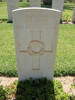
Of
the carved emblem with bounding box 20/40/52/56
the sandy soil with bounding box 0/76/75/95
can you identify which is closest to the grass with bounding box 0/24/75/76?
the sandy soil with bounding box 0/76/75/95

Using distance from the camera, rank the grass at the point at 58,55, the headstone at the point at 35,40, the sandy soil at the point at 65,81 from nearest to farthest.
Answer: the headstone at the point at 35,40 → the sandy soil at the point at 65,81 → the grass at the point at 58,55

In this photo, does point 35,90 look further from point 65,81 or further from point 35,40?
point 35,40

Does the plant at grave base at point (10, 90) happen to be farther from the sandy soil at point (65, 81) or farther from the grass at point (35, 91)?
the sandy soil at point (65, 81)

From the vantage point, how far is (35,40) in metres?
2.28

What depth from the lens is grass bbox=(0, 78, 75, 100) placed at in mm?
2318

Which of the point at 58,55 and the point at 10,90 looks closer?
the point at 10,90

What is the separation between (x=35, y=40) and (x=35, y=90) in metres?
0.99

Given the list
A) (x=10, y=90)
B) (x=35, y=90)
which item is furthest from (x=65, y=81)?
(x=10, y=90)

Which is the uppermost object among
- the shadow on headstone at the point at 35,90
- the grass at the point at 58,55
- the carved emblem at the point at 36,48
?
the carved emblem at the point at 36,48

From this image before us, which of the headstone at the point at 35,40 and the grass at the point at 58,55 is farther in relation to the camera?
the grass at the point at 58,55

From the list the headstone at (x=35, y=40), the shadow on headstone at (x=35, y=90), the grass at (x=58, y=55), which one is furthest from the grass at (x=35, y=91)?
the grass at (x=58, y=55)

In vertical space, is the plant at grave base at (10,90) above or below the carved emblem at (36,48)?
below

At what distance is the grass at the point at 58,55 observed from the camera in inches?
125

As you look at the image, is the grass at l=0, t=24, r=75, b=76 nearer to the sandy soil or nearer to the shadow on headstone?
the sandy soil
